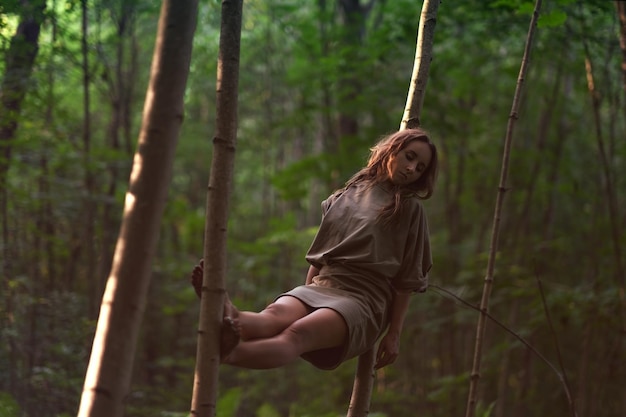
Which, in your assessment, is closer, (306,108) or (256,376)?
(306,108)

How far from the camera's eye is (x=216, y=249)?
201 cm

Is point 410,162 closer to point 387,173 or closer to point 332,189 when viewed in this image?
Answer: point 387,173

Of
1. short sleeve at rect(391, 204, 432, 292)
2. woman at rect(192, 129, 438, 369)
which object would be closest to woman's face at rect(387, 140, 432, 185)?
woman at rect(192, 129, 438, 369)

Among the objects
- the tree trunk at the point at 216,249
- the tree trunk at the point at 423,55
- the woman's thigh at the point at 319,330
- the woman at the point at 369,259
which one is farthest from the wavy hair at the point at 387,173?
the tree trunk at the point at 216,249

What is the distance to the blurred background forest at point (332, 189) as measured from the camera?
6.57 m

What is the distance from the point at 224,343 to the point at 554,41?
24.4 ft

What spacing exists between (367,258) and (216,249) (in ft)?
3.73

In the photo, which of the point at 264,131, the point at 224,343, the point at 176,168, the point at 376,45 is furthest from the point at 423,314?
the point at 224,343

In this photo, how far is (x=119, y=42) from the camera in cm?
788

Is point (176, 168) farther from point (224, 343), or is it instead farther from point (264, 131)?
point (224, 343)

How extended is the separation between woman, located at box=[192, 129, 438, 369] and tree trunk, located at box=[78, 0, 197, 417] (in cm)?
82

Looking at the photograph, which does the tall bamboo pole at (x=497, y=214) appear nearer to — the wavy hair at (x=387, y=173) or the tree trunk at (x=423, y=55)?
the wavy hair at (x=387, y=173)

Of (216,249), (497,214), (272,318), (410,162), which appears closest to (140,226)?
(216,249)

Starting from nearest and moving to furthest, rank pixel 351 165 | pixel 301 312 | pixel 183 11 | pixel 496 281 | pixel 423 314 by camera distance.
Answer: pixel 183 11 → pixel 301 312 → pixel 496 281 → pixel 351 165 → pixel 423 314
